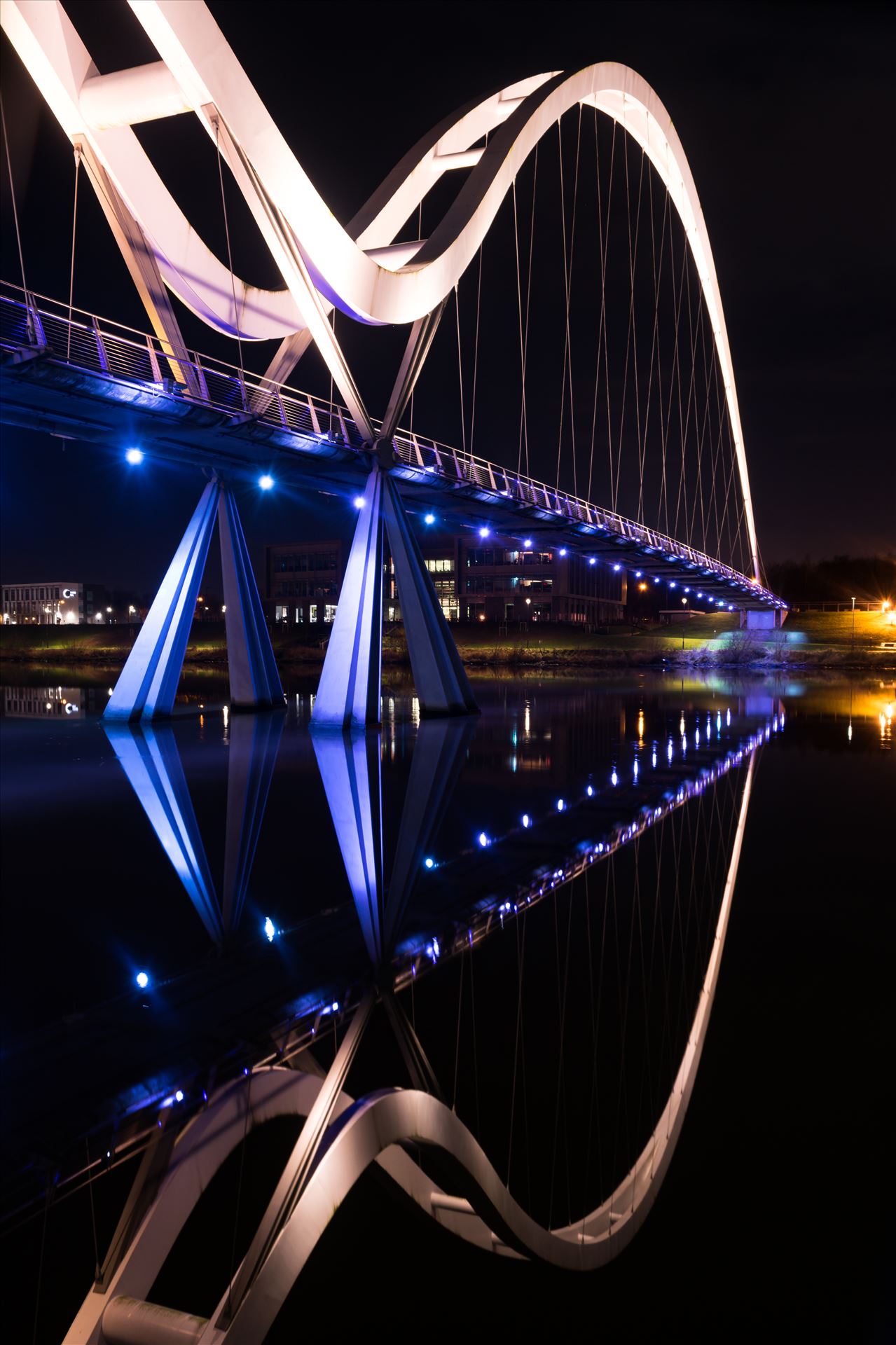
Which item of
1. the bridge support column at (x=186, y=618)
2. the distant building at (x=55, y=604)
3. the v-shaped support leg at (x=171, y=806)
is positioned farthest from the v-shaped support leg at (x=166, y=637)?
the distant building at (x=55, y=604)

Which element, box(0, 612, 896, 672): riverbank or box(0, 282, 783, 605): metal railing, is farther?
box(0, 612, 896, 672): riverbank

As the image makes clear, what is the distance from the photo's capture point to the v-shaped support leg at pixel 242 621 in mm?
21219

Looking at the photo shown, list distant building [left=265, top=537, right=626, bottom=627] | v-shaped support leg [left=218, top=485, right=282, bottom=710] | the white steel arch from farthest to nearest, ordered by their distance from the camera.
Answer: distant building [left=265, top=537, right=626, bottom=627], v-shaped support leg [left=218, top=485, right=282, bottom=710], the white steel arch

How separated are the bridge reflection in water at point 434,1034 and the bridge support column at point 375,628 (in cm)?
902

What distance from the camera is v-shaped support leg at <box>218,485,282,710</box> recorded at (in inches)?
835

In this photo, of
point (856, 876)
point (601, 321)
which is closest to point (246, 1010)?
point (856, 876)

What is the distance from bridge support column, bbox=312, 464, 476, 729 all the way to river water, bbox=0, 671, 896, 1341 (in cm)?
788

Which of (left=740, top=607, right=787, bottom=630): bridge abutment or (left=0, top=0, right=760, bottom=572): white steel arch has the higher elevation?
(left=0, top=0, right=760, bottom=572): white steel arch

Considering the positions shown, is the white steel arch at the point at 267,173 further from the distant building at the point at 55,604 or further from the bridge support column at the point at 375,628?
the distant building at the point at 55,604

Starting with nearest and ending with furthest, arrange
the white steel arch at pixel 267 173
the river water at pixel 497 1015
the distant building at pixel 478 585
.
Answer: the river water at pixel 497 1015 → the white steel arch at pixel 267 173 → the distant building at pixel 478 585

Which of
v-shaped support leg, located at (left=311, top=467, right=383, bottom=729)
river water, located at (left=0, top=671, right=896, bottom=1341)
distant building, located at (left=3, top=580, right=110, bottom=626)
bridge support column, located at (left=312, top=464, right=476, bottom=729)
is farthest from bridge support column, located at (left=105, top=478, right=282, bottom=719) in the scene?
distant building, located at (left=3, top=580, right=110, bottom=626)

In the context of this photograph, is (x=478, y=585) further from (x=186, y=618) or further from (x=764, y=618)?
(x=186, y=618)

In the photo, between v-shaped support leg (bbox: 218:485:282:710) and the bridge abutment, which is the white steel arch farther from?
the bridge abutment

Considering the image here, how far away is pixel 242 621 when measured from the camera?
70.9ft
